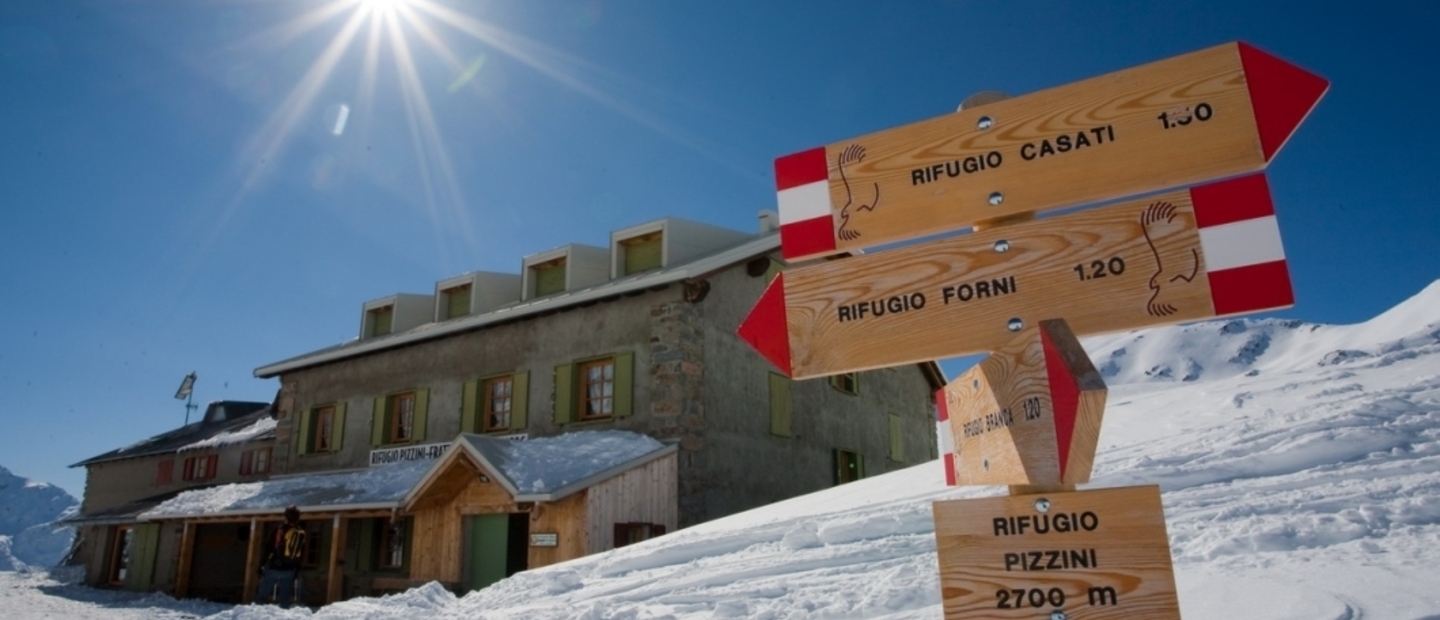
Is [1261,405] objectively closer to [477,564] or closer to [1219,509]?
[1219,509]

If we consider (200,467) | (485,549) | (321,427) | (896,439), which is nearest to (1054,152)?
(485,549)

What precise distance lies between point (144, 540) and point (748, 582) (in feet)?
73.4

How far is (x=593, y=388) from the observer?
15.3 metres

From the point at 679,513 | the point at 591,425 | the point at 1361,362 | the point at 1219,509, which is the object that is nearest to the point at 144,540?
the point at 591,425

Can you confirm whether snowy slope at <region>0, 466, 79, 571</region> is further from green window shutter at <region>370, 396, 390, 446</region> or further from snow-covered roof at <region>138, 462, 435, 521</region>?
green window shutter at <region>370, 396, 390, 446</region>

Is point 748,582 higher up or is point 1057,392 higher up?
point 1057,392

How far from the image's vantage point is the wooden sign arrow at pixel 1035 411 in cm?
189

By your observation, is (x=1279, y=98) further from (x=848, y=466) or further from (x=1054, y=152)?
(x=848, y=466)

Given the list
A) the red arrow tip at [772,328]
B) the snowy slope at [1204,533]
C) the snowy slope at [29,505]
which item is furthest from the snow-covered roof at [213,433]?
the snowy slope at [29,505]

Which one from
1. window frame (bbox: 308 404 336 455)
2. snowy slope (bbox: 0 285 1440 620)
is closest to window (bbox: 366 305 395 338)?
window frame (bbox: 308 404 336 455)

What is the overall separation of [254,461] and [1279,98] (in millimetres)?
31768

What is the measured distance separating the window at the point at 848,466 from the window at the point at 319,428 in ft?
37.9

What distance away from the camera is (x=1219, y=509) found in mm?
5328

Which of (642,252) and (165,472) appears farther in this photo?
(165,472)
